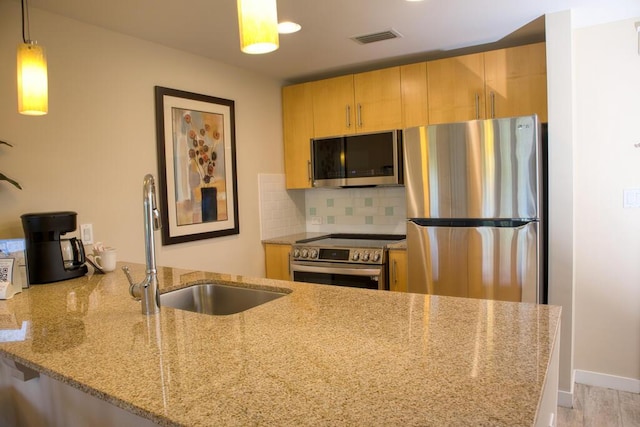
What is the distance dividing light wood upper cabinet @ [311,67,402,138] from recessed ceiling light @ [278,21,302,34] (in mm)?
954

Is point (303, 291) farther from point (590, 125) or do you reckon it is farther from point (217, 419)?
point (590, 125)

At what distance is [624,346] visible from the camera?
9.11ft

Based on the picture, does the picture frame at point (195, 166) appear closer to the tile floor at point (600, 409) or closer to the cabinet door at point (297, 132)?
the cabinet door at point (297, 132)

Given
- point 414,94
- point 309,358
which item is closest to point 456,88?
point 414,94

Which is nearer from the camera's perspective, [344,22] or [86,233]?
[86,233]

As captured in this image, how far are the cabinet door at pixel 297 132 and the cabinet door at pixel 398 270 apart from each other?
1.05 metres

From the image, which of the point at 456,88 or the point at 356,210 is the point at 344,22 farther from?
the point at 356,210

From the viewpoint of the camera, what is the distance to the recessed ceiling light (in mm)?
2531

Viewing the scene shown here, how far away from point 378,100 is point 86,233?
2.19m

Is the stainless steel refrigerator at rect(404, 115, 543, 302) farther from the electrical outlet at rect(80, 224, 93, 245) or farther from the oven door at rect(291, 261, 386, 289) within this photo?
the electrical outlet at rect(80, 224, 93, 245)

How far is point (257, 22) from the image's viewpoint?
1065 millimetres

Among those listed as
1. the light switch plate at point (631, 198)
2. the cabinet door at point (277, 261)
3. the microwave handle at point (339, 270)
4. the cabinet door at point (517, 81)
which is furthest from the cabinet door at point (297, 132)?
the light switch plate at point (631, 198)

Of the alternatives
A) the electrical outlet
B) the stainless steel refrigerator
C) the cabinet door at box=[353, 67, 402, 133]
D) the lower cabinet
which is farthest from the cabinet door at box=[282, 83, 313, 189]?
the lower cabinet

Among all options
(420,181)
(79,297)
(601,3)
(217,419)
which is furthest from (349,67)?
(217,419)
